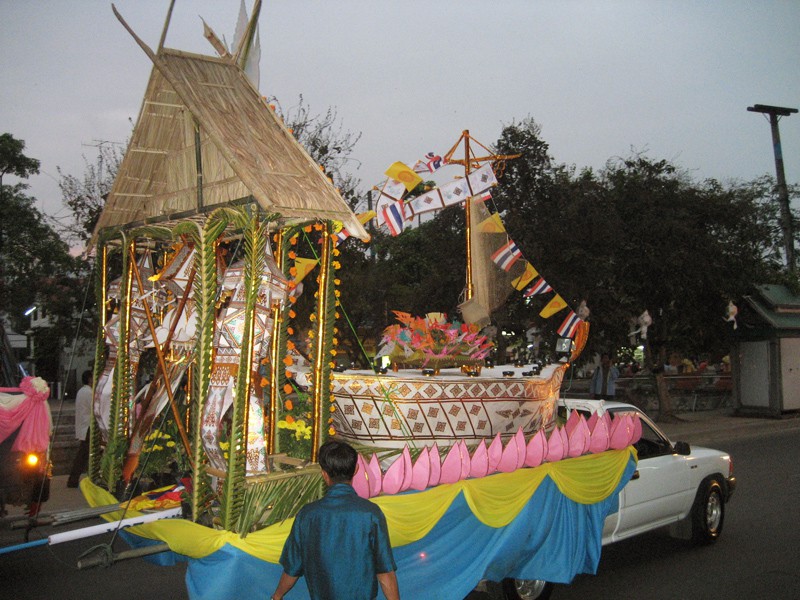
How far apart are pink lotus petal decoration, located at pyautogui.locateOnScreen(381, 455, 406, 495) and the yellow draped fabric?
5cm

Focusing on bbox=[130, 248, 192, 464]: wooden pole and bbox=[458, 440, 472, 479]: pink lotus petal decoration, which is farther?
bbox=[458, 440, 472, 479]: pink lotus petal decoration

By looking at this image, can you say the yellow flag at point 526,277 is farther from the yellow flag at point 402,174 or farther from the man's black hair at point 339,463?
the man's black hair at point 339,463

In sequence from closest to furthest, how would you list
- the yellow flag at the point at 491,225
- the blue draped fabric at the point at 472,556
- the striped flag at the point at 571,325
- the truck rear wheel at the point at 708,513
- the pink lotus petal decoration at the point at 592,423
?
the blue draped fabric at the point at 472,556, the pink lotus petal decoration at the point at 592,423, the truck rear wheel at the point at 708,513, the yellow flag at the point at 491,225, the striped flag at the point at 571,325

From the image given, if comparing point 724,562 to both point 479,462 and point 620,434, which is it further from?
point 479,462

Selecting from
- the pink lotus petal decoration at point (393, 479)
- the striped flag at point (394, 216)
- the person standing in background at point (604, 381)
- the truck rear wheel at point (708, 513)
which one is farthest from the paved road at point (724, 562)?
the person standing in background at point (604, 381)

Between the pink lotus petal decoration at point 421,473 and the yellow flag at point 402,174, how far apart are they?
365 cm

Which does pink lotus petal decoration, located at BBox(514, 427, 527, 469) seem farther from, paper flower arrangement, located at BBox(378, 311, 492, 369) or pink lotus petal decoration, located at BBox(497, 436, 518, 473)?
paper flower arrangement, located at BBox(378, 311, 492, 369)

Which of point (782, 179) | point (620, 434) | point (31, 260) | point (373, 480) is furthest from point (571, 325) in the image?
point (782, 179)

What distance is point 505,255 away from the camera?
9203mm

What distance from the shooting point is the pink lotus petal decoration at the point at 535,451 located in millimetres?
5570

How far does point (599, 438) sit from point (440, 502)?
2009 mm

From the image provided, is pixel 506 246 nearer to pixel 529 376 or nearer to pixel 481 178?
→ pixel 481 178

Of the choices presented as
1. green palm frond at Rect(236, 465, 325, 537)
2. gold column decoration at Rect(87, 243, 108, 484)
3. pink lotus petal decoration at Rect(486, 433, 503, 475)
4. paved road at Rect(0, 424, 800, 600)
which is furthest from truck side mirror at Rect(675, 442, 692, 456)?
gold column decoration at Rect(87, 243, 108, 484)

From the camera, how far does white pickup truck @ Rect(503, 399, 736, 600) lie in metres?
6.71
